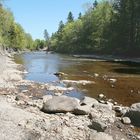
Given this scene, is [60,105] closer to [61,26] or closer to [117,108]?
Answer: [117,108]

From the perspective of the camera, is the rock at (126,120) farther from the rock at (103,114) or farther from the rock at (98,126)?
the rock at (98,126)

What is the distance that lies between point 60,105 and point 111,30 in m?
71.3

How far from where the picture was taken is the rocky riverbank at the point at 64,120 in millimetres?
13680

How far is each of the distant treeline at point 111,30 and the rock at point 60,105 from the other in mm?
58075

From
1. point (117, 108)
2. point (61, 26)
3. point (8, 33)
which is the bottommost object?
point (117, 108)

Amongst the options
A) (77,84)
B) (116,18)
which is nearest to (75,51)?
(116,18)

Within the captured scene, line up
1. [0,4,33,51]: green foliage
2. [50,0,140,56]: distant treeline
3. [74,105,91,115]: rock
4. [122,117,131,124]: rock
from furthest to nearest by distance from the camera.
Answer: [0,4,33,51]: green foliage → [50,0,140,56]: distant treeline → [74,105,91,115]: rock → [122,117,131,124]: rock

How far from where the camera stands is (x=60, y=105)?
17.7 meters

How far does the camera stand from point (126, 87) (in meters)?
28.0

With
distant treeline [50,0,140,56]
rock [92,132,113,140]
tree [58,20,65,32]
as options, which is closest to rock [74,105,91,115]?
rock [92,132,113,140]

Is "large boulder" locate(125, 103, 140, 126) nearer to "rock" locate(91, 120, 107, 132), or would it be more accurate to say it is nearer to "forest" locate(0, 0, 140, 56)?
"rock" locate(91, 120, 107, 132)

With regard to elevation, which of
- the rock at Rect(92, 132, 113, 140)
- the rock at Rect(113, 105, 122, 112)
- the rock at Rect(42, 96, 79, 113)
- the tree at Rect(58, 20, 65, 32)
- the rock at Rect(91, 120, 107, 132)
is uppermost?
the tree at Rect(58, 20, 65, 32)

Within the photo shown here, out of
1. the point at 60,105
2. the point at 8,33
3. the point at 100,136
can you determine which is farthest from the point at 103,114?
the point at 8,33

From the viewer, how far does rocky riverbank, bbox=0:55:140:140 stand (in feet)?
44.9
